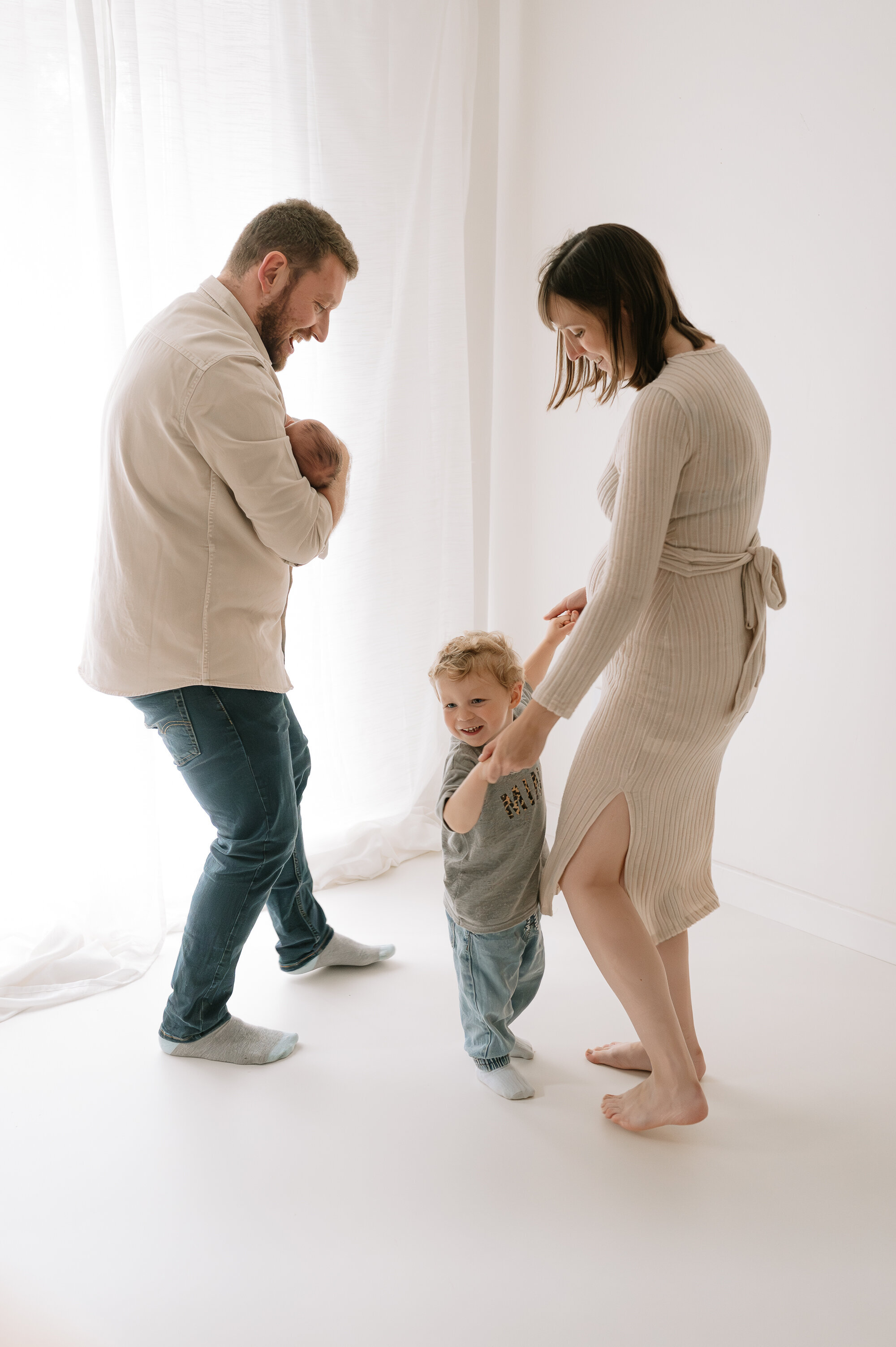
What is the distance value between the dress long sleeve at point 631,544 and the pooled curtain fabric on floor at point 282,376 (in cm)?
123

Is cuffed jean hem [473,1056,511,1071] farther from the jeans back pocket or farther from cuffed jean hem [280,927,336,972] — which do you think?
the jeans back pocket

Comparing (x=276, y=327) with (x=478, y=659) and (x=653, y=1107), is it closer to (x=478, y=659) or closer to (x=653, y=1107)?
(x=478, y=659)

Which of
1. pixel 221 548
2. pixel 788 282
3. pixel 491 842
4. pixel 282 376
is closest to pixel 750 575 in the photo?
pixel 491 842

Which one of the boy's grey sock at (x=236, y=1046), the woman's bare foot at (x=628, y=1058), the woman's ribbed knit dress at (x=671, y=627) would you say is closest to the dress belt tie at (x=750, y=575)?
the woman's ribbed knit dress at (x=671, y=627)

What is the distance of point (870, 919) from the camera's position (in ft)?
7.57

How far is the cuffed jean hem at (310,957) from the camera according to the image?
2.18 m

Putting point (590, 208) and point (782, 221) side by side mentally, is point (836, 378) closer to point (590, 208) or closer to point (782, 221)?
point (782, 221)

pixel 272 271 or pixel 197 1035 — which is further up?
pixel 272 271

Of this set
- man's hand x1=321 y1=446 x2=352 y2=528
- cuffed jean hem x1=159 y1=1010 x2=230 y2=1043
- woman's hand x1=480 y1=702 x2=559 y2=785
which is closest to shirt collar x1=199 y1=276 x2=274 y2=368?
man's hand x1=321 y1=446 x2=352 y2=528

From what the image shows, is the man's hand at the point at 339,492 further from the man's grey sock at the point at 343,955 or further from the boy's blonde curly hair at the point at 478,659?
the man's grey sock at the point at 343,955

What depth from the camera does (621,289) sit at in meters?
1.41

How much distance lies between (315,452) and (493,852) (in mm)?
754

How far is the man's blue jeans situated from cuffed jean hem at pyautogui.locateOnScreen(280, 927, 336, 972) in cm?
29

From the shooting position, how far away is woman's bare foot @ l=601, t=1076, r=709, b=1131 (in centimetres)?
156
